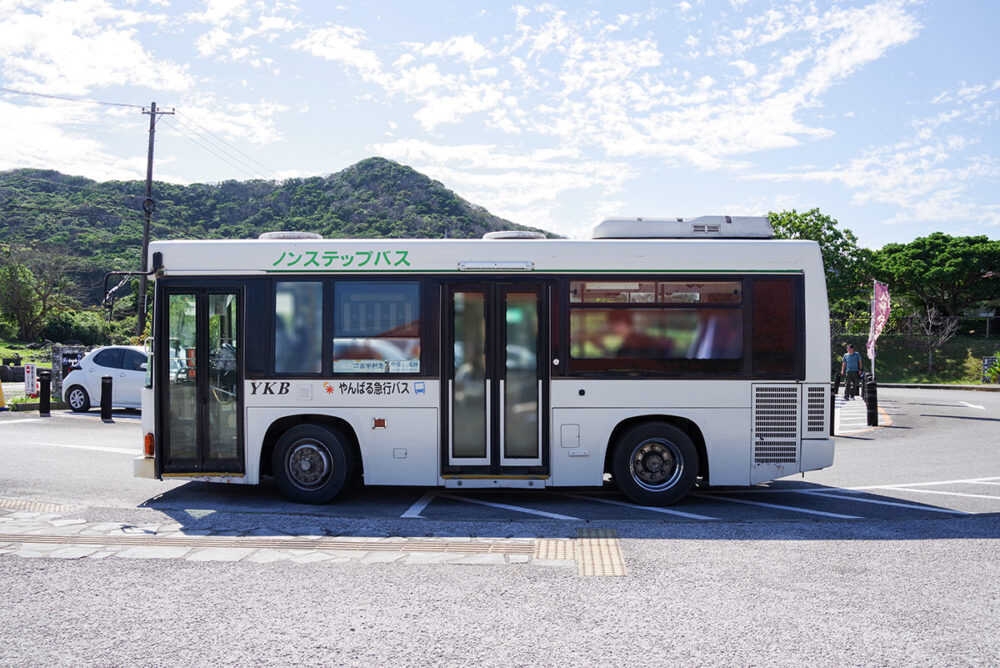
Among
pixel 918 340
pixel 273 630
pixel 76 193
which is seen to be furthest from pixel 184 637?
pixel 76 193

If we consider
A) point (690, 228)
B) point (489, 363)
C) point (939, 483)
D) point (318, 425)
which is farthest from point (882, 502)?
point (318, 425)

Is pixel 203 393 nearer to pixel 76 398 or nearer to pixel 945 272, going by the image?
pixel 76 398

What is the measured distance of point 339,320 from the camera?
8.05 meters

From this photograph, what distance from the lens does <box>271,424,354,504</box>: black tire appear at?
797 centimetres

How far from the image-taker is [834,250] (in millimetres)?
42281

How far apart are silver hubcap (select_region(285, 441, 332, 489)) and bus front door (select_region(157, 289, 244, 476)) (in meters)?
0.57

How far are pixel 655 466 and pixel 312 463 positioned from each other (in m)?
3.84

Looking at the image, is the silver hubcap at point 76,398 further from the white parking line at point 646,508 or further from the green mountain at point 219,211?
the green mountain at point 219,211

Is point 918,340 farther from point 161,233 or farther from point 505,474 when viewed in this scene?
point 161,233

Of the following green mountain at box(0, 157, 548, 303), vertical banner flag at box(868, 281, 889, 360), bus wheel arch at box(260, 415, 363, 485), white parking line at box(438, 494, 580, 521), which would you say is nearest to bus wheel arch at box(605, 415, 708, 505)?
white parking line at box(438, 494, 580, 521)

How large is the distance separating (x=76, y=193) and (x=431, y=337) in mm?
113334

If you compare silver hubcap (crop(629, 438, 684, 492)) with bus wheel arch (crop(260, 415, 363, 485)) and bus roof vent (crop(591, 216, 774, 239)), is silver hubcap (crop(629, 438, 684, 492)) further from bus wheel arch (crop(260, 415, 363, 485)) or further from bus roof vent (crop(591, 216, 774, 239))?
bus wheel arch (crop(260, 415, 363, 485))

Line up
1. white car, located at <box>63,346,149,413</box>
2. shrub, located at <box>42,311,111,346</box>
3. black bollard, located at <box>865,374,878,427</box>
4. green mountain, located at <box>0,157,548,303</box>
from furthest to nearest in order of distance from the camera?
green mountain, located at <box>0,157,548,303</box>, shrub, located at <box>42,311,111,346</box>, white car, located at <box>63,346,149,413</box>, black bollard, located at <box>865,374,878,427</box>

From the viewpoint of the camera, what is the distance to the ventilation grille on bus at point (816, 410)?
7.97 m
